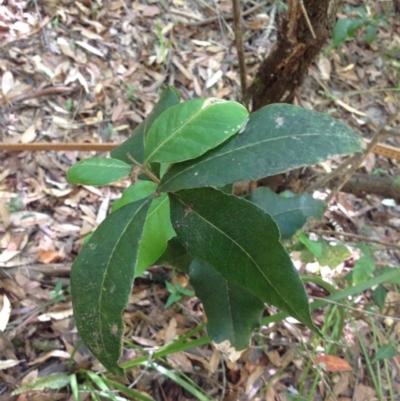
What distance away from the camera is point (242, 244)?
0.56m

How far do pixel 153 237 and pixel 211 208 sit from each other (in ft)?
0.46

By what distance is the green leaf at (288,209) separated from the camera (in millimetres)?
870

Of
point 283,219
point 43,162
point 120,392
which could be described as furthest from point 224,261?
point 43,162

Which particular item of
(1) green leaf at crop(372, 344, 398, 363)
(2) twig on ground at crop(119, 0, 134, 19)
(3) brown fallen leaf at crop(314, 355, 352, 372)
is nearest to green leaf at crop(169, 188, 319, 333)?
(3) brown fallen leaf at crop(314, 355, 352, 372)

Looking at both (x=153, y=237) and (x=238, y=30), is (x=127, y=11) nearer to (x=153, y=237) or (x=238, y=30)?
(x=238, y=30)

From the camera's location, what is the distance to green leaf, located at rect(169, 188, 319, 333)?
534 mm

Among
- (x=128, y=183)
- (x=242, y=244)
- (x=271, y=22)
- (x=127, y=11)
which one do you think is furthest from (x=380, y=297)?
(x=127, y=11)

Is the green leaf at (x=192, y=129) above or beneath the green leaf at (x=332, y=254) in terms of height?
above

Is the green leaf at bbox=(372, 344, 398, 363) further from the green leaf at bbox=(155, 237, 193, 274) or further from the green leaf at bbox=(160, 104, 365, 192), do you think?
the green leaf at bbox=(160, 104, 365, 192)

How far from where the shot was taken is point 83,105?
1681 mm

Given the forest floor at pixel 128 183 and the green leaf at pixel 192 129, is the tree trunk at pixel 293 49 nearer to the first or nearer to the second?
the forest floor at pixel 128 183

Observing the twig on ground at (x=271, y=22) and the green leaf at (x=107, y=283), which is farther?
the twig on ground at (x=271, y=22)

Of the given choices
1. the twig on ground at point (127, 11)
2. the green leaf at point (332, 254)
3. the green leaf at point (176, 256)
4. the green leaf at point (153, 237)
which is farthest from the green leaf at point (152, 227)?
the twig on ground at point (127, 11)

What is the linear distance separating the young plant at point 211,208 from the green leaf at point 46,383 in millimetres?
535
